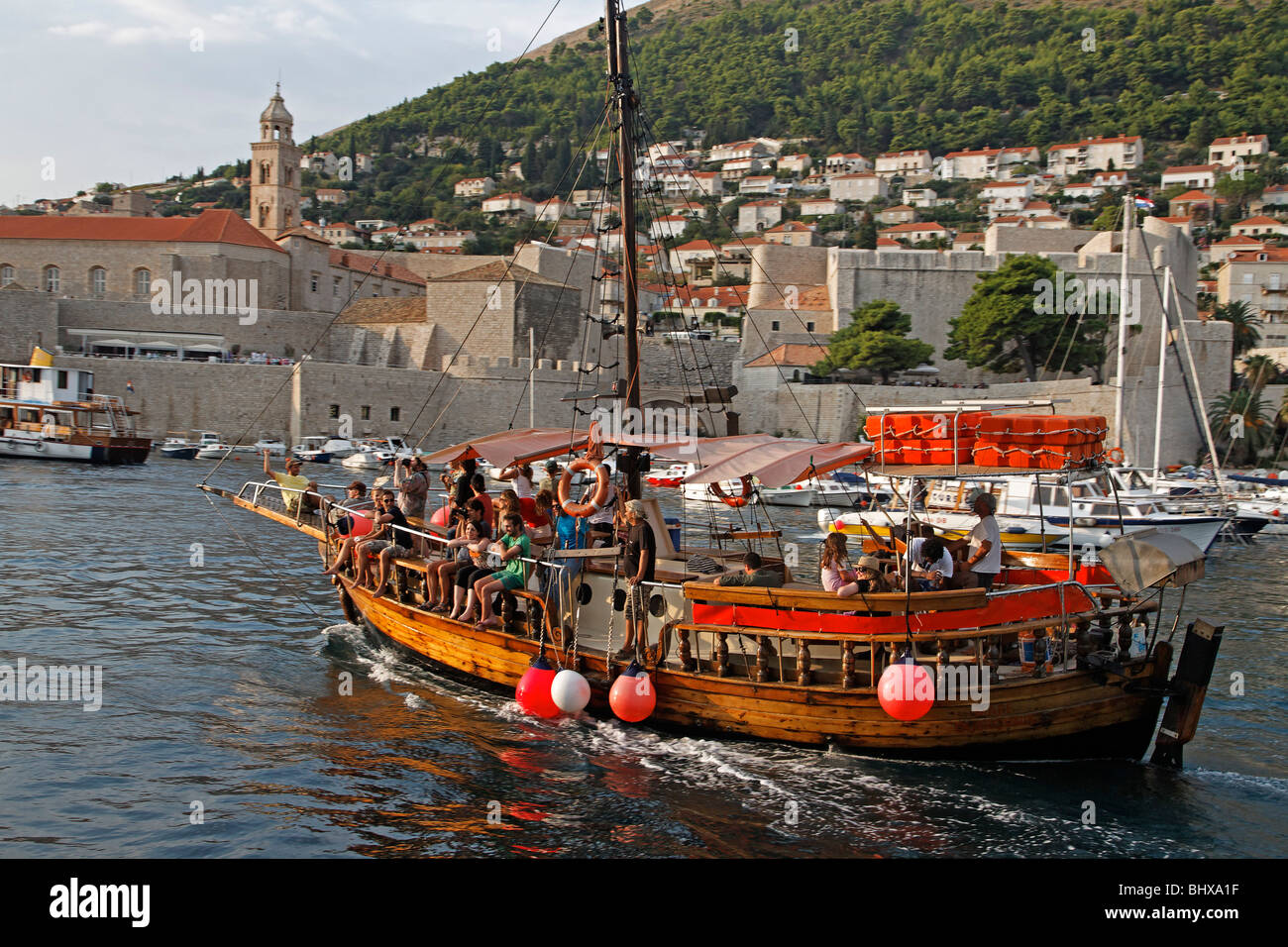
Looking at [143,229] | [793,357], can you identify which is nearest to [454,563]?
[793,357]

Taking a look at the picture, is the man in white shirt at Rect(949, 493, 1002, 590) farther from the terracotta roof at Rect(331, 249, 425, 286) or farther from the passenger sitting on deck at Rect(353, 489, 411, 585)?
the terracotta roof at Rect(331, 249, 425, 286)

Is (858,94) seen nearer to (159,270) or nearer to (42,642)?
(159,270)

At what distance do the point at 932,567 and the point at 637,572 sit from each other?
7.72 ft

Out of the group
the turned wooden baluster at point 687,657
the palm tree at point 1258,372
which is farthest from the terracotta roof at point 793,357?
the turned wooden baluster at point 687,657

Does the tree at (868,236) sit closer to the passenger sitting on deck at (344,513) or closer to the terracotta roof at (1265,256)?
the terracotta roof at (1265,256)

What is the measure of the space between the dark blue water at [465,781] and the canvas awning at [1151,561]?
4.91ft

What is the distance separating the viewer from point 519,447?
33.3 ft

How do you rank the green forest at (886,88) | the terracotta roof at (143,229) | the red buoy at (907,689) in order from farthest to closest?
the green forest at (886,88), the terracotta roof at (143,229), the red buoy at (907,689)

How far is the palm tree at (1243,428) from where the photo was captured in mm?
40000

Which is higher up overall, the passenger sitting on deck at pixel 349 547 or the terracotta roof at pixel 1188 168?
the terracotta roof at pixel 1188 168

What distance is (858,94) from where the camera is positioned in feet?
436

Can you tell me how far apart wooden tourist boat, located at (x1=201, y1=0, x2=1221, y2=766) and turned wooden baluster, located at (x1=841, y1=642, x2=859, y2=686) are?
0.04 ft

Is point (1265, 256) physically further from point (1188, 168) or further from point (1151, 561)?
point (1151, 561)
